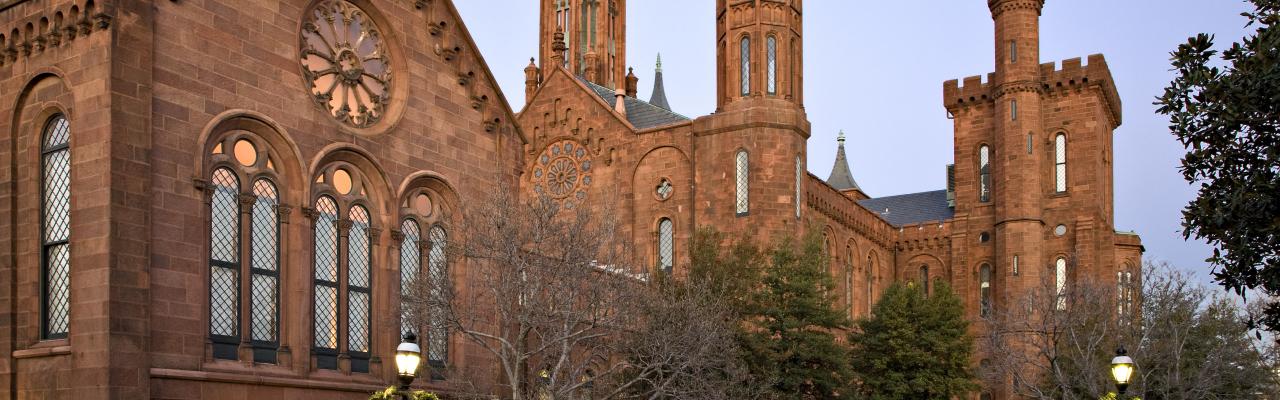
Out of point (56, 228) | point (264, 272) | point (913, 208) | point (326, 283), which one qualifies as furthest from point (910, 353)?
point (913, 208)

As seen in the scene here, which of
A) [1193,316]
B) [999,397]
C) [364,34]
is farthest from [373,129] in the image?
[999,397]

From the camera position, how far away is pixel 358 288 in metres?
27.9

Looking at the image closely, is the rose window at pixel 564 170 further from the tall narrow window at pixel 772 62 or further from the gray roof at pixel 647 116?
the tall narrow window at pixel 772 62

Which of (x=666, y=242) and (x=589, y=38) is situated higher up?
(x=589, y=38)

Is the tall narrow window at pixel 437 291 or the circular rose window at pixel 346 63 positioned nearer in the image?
the tall narrow window at pixel 437 291

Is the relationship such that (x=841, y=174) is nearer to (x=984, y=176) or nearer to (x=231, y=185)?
(x=984, y=176)

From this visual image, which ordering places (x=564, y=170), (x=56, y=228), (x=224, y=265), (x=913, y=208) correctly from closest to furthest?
(x=56, y=228), (x=224, y=265), (x=564, y=170), (x=913, y=208)

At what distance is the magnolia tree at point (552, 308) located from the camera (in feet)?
85.4

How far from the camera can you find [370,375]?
27703mm

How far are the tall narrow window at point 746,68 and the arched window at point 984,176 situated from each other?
2430 centimetres

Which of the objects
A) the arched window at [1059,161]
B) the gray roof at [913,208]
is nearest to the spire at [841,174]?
the gray roof at [913,208]

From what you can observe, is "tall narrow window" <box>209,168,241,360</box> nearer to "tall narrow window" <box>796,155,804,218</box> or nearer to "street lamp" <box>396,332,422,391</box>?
"street lamp" <box>396,332,422,391</box>

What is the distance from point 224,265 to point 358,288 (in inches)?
153

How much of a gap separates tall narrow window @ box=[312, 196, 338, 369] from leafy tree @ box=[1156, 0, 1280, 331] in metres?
16.1
